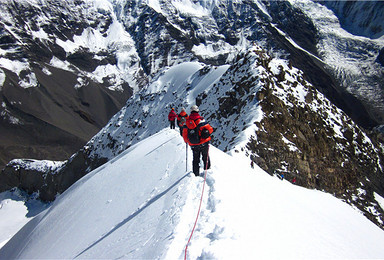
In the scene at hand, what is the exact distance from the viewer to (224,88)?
120ft

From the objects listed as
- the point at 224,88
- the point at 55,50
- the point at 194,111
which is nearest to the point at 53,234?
the point at 194,111

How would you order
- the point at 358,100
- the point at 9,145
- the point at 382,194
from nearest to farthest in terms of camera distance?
1. the point at 382,194
2. the point at 9,145
3. the point at 358,100

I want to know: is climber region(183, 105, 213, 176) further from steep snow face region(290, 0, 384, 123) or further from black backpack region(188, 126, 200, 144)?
steep snow face region(290, 0, 384, 123)

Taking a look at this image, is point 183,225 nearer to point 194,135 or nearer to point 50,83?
point 194,135

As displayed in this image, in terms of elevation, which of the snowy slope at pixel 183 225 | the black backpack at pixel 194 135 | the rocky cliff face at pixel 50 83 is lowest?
the rocky cliff face at pixel 50 83

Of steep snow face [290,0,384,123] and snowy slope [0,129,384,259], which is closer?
snowy slope [0,129,384,259]

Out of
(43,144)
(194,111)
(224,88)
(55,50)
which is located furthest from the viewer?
(55,50)

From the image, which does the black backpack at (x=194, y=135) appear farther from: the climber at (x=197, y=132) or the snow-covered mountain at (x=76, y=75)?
the snow-covered mountain at (x=76, y=75)

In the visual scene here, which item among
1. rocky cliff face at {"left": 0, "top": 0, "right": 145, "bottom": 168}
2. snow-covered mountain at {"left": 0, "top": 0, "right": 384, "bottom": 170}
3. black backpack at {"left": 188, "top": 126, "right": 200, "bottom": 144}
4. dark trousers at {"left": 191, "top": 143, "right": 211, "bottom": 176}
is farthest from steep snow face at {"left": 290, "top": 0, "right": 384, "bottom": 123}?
black backpack at {"left": 188, "top": 126, "right": 200, "bottom": 144}

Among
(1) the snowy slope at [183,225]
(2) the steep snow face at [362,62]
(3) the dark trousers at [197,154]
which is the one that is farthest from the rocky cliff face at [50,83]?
(2) the steep snow face at [362,62]

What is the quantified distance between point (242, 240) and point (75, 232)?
245 inches

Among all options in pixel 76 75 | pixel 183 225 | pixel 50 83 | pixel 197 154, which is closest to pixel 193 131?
pixel 197 154

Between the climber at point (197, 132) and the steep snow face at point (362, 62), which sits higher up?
the climber at point (197, 132)

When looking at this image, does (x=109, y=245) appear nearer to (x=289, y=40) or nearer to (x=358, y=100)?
(x=358, y=100)
